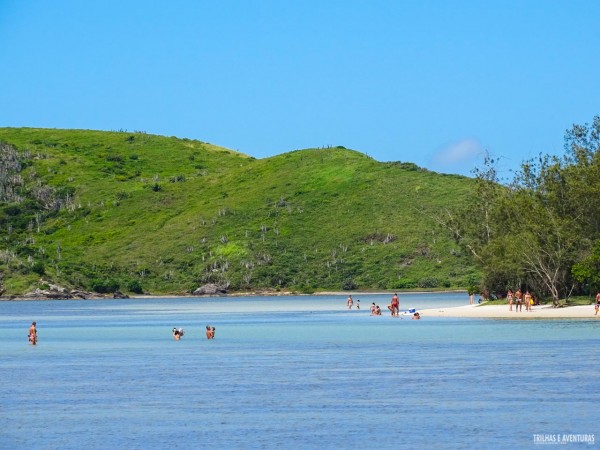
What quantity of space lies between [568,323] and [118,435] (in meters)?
51.5

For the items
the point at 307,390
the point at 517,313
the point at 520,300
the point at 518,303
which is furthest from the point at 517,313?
the point at 307,390

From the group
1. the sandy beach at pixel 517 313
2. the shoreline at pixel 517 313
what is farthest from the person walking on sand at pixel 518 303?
the sandy beach at pixel 517 313

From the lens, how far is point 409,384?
142ft

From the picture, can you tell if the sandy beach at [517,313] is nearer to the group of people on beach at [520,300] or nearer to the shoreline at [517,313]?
the shoreline at [517,313]

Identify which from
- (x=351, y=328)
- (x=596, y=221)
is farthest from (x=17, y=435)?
(x=596, y=221)

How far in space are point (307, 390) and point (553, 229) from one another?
2043 inches

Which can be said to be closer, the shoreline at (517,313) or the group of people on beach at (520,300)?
the shoreline at (517,313)

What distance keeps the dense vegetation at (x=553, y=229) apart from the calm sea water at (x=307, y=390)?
52.3 feet

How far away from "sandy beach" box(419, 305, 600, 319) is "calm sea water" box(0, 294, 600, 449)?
10.4 meters

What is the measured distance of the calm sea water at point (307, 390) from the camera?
1265 inches

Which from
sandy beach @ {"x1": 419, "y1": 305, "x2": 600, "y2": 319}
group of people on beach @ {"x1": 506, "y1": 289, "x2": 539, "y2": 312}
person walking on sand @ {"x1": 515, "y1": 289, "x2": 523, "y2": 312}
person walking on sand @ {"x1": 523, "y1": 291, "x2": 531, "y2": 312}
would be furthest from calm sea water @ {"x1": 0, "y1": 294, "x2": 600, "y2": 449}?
group of people on beach @ {"x1": 506, "y1": 289, "x2": 539, "y2": 312}

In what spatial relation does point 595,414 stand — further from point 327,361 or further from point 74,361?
point 74,361

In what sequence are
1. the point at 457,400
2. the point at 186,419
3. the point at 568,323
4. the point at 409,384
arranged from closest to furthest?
the point at 186,419 < the point at 457,400 < the point at 409,384 < the point at 568,323

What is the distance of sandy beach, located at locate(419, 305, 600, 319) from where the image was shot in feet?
283
